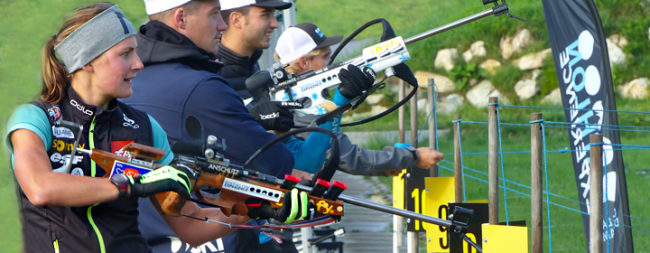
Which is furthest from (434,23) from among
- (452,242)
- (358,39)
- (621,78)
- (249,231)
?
(249,231)

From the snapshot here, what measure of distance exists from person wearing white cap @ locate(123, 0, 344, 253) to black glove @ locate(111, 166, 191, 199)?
630 millimetres

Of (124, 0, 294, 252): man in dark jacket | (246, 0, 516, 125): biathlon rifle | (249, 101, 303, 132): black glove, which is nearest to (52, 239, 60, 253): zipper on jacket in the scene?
(124, 0, 294, 252): man in dark jacket

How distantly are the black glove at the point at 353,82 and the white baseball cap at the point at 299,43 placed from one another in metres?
1.28

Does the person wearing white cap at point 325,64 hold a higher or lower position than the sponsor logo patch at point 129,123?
higher

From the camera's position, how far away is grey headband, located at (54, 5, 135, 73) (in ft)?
9.98

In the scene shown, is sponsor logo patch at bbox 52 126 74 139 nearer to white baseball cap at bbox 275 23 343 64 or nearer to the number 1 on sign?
white baseball cap at bbox 275 23 343 64

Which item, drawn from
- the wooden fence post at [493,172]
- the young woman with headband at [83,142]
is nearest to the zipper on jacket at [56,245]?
the young woman with headband at [83,142]

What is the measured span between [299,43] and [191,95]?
256 cm

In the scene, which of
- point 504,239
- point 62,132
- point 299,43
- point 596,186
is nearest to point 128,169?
point 62,132

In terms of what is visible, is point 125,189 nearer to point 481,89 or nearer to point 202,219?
point 202,219

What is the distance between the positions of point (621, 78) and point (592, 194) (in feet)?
43.5

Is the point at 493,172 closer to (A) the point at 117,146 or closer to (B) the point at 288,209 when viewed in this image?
(B) the point at 288,209

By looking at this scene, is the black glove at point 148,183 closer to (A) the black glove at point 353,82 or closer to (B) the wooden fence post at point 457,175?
(A) the black glove at point 353,82

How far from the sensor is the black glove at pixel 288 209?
3.41 m
